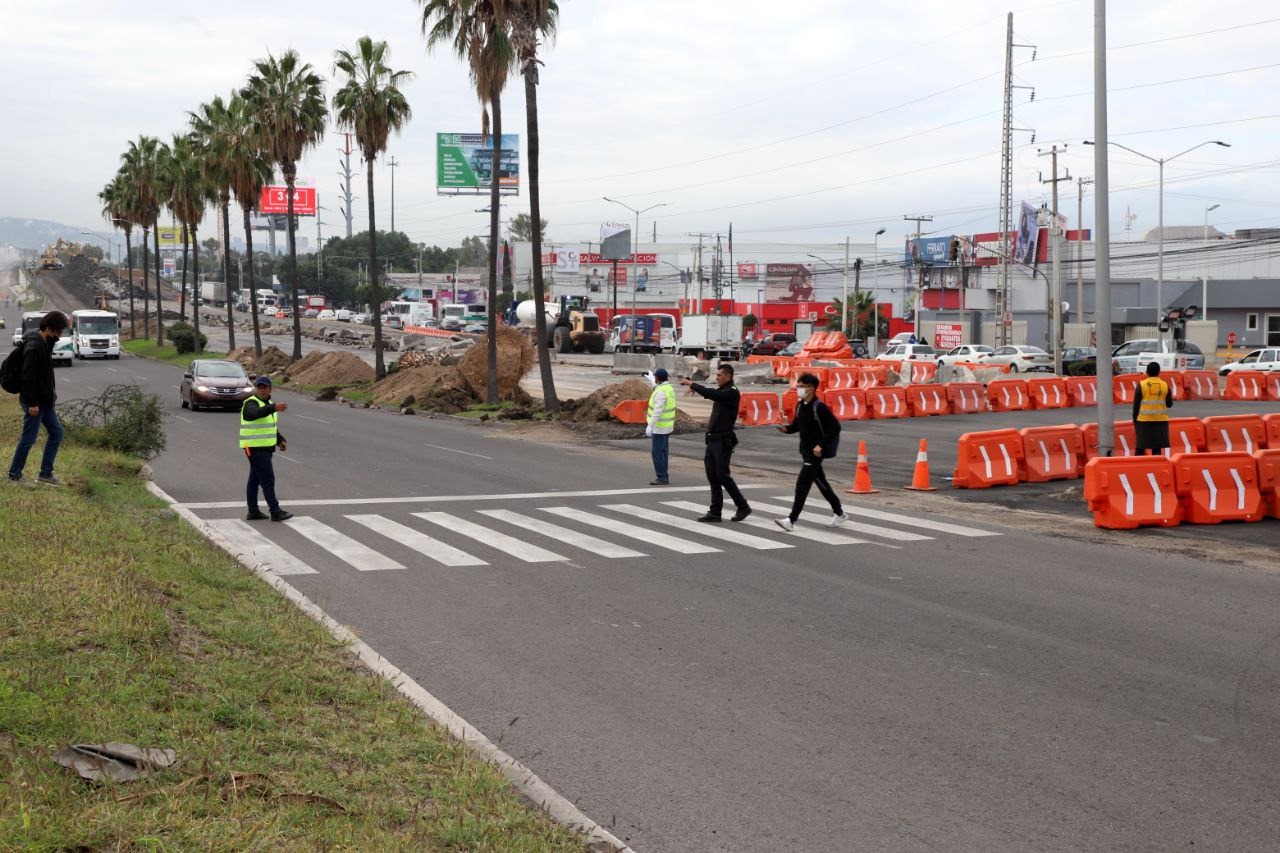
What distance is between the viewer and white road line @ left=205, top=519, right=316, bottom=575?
1159 centimetres

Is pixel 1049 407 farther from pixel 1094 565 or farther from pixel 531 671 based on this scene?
pixel 531 671

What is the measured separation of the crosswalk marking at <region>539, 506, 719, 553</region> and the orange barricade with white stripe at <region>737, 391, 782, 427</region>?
49.7 feet

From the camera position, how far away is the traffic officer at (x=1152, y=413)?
18.5m

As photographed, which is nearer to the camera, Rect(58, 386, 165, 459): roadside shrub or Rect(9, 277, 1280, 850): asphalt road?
Rect(9, 277, 1280, 850): asphalt road

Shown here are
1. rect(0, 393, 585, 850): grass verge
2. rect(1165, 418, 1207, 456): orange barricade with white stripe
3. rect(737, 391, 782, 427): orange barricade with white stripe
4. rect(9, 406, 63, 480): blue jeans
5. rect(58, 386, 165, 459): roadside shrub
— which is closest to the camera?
rect(0, 393, 585, 850): grass verge

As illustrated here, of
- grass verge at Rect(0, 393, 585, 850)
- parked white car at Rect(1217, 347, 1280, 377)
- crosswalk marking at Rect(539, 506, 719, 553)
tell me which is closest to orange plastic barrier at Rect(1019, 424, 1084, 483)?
crosswalk marking at Rect(539, 506, 719, 553)

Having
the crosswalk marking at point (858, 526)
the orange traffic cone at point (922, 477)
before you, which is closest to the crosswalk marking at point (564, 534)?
the crosswalk marking at point (858, 526)

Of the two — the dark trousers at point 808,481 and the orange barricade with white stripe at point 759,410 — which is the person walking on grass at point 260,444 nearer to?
the dark trousers at point 808,481

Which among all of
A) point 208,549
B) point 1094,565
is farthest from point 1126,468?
point 208,549

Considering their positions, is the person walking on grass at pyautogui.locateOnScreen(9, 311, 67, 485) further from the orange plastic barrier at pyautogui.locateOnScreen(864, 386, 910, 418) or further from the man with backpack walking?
the orange plastic barrier at pyautogui.locateOnScreen(864, 386, 910, 418)

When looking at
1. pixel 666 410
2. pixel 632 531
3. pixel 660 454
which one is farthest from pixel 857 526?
pixel 660 454

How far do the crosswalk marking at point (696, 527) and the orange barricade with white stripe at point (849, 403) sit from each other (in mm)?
16928

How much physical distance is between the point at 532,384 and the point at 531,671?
152 feet

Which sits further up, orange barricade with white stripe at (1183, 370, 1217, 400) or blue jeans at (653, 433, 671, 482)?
orange barricade with white stripe at (1183, 370, 1217, 400)
